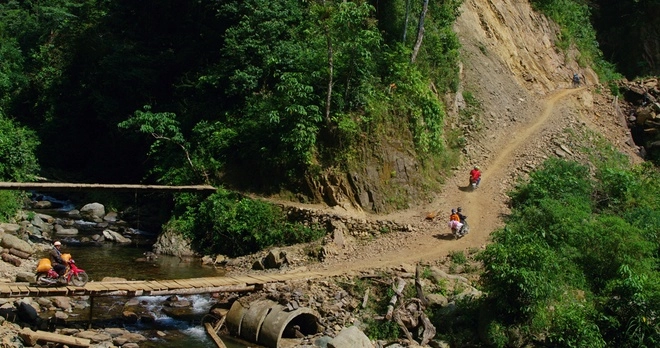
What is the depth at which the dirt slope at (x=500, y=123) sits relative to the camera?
2500 cm

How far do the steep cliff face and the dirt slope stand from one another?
0.27 feet

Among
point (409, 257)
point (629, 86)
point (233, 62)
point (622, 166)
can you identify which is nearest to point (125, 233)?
point (233, 62)

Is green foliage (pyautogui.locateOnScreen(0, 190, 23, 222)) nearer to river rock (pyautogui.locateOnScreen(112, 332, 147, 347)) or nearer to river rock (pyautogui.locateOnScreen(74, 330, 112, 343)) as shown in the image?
river rock (pyautogui.locateOnScreen(74, 330, 112, 343))

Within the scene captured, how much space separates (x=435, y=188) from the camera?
2853 cm

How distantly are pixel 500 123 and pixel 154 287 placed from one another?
2113 centimetres

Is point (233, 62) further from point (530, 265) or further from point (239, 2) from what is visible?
point (530, 265)

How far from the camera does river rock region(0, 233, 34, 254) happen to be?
80.8ft

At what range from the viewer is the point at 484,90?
34.9 metres

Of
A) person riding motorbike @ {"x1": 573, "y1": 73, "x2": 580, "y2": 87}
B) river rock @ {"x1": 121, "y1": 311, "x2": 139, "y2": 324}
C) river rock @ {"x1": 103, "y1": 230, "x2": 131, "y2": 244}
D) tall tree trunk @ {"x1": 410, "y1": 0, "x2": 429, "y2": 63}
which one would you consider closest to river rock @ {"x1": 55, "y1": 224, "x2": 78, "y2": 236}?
river rock @ {"x1": 103, "y1": 230, "x2": 131, "y2": 244}

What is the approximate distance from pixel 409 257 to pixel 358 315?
170 inches

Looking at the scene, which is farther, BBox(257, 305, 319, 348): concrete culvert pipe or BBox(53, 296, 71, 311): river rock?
BBox(53, 296, 71, 311): river rock

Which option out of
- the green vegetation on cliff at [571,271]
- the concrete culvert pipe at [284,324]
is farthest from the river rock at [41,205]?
the green vegetation on cliff at [571,271]

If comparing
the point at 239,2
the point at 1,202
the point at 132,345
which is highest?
the point at 239,2

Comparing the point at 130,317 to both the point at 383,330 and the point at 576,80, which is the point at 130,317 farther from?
the point at 576,80
